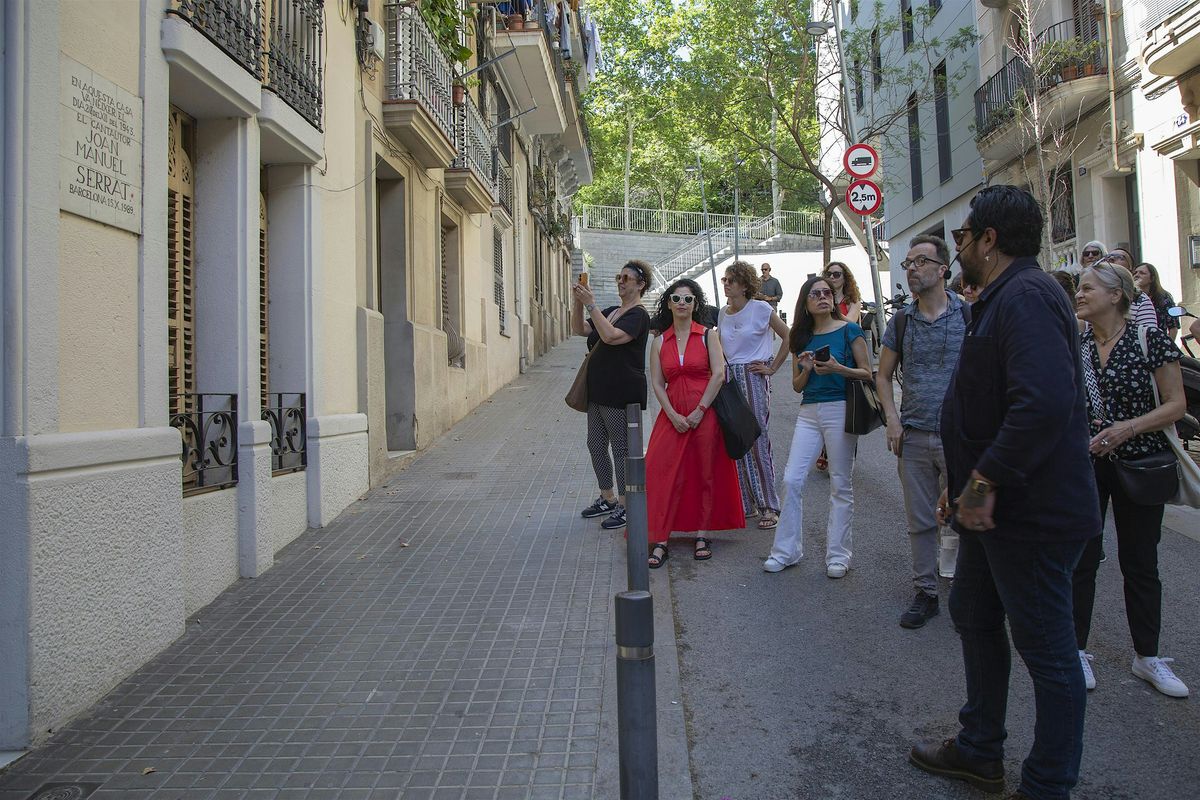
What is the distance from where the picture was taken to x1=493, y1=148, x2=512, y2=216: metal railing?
54.6 ft

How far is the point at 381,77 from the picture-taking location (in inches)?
396

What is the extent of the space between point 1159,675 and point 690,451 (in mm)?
3084

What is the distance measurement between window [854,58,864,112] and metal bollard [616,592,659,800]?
973 inches

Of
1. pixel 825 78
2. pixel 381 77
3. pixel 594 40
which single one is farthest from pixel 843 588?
pixel 594 40

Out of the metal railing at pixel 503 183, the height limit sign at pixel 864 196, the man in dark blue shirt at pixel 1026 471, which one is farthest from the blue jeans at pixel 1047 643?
the metal railing at pixel 503 183

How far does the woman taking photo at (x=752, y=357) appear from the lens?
7.12 m

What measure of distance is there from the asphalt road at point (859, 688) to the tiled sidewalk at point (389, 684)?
0.24 metres

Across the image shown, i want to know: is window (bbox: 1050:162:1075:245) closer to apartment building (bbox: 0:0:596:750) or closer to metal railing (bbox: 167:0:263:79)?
apartment building (bbox: 0:0:596:750)

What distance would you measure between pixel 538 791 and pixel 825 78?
23655mm

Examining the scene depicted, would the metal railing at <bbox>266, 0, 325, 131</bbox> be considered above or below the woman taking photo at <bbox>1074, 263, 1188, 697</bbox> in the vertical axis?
above

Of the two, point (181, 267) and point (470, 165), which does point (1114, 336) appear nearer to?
point (181, 267)

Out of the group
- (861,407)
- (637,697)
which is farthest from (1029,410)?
(861,407)

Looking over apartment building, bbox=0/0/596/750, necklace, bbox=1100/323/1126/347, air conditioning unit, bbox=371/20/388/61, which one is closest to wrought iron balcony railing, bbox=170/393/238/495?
apartment building, bbox=0/0/596/750

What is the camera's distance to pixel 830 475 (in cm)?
593
